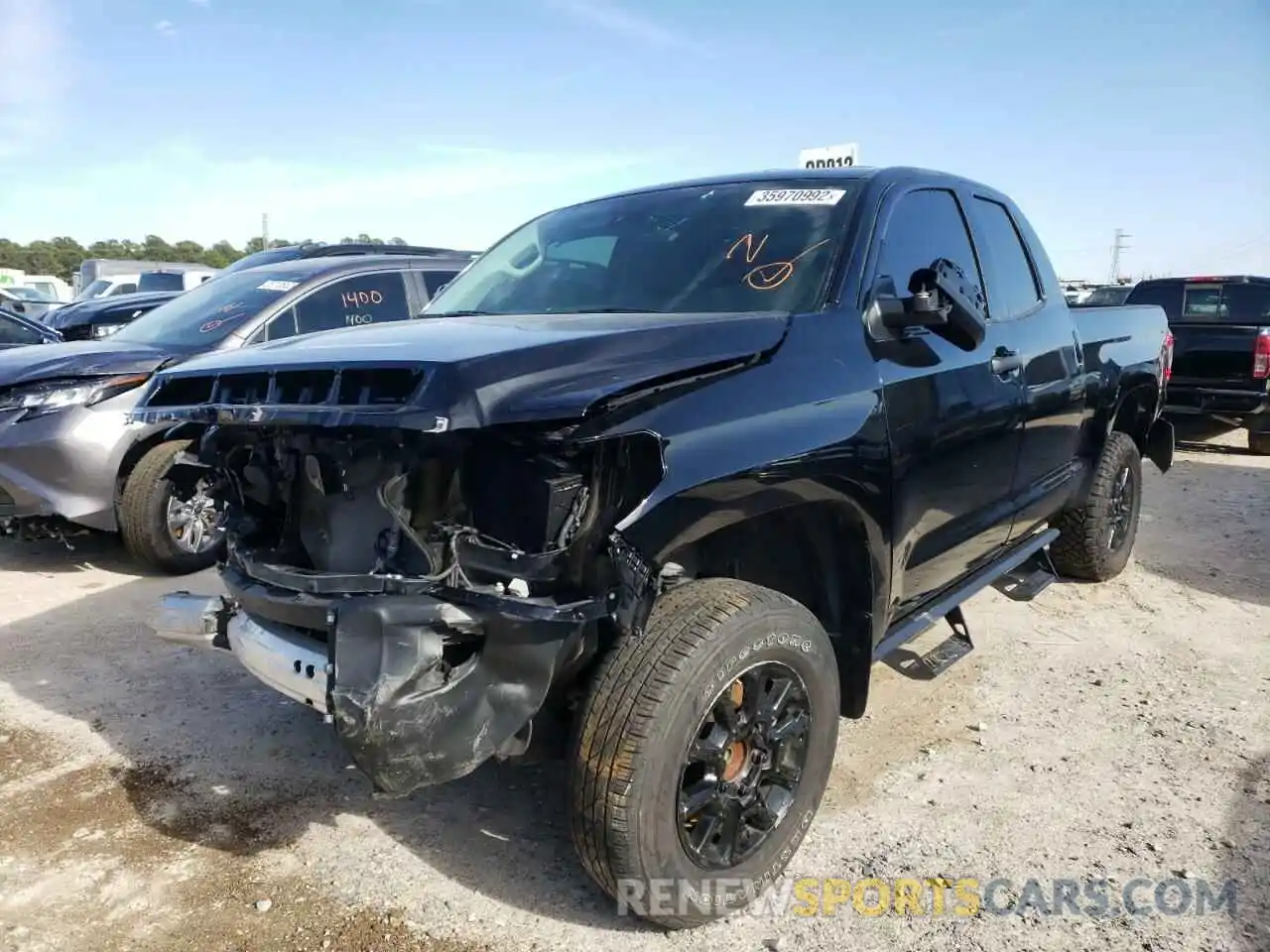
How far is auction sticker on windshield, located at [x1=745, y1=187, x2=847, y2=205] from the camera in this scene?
3.21 metres

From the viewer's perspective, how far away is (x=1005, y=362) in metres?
3.59

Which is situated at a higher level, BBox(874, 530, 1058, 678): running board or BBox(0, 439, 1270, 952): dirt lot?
BBox(874, 530, 1058, 678): running board

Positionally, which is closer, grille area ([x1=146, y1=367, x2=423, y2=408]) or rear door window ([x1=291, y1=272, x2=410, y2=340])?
grille area ([x1=146, y1=367, x2=423, y2=408])

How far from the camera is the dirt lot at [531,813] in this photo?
2.46 metres

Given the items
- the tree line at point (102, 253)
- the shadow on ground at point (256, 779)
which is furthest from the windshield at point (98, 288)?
the tree line at point (102, 253)

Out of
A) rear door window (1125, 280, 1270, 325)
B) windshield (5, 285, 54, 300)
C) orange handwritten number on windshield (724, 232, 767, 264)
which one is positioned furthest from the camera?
windshield (5, 285, 54, 300)

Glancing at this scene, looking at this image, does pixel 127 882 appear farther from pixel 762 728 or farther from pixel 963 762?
pixel 963 762

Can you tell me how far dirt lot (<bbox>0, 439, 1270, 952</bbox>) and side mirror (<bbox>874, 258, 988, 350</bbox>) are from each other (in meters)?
1.51

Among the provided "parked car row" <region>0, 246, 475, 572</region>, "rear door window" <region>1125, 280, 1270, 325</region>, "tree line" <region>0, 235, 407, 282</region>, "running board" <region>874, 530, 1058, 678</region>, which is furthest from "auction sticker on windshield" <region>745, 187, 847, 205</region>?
"tree line" <region>0, 235, 407, 282</region>

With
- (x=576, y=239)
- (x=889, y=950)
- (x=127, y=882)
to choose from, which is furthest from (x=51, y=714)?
(x=889, y=950)

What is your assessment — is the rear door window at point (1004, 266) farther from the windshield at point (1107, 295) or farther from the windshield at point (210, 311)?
the windshield at point (1107, 295)

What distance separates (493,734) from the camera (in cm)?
213

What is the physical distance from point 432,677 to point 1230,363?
979cm

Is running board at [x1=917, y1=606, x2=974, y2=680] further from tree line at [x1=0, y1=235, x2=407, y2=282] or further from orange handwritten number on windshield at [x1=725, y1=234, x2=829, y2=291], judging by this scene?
tree line at [x1=0, y1=235, x2=407, y2=282]
